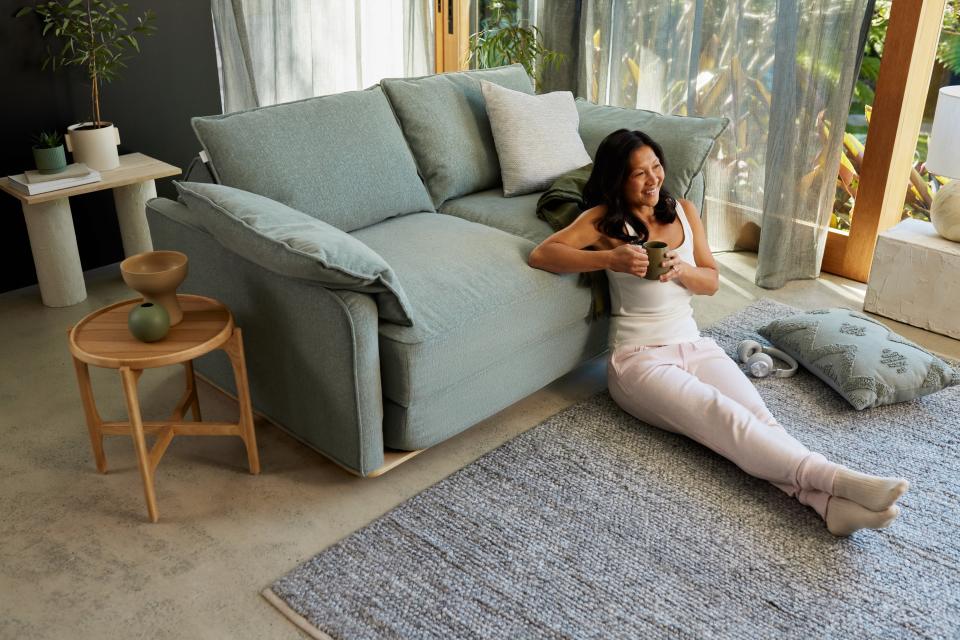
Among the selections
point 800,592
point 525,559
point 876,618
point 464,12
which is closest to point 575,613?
point 525,559

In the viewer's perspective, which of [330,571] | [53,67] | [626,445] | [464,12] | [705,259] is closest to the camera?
[330,571]

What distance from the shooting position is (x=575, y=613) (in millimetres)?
1870

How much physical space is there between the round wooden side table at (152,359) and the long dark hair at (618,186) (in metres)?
1.09

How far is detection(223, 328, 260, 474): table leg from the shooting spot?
220 cm

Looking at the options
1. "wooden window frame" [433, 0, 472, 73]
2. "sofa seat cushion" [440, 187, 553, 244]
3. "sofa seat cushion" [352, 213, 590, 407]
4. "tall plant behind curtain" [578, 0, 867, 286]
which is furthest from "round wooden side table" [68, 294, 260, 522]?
"wooden window frame" [433, 0, 472, 73]

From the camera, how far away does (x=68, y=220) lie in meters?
3.27

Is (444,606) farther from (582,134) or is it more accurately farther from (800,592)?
(582,134)

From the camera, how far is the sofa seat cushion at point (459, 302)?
2.19 meters

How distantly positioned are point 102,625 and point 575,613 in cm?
99

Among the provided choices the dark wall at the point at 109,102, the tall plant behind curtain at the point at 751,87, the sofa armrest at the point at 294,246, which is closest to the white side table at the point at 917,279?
the tall plant behind curtain at the point at 751,87

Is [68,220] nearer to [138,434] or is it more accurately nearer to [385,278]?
[138,434]

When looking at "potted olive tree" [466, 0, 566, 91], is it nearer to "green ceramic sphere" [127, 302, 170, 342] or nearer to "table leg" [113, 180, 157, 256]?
"table leg" [113, 180, 157, 256]

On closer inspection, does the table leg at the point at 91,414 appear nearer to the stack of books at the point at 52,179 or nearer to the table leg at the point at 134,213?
the stack of books at the point at 52,179

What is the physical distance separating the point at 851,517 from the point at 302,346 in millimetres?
1386
